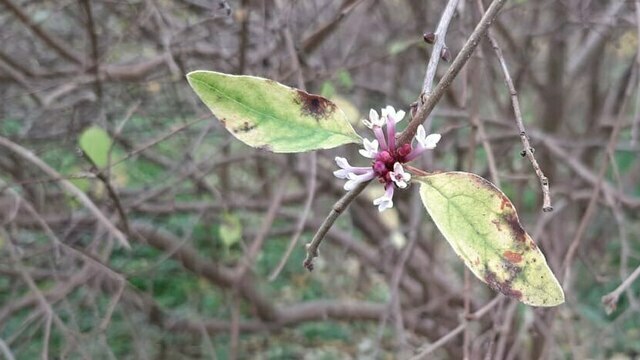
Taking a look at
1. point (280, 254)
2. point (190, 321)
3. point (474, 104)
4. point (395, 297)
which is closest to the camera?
point (474, 104)

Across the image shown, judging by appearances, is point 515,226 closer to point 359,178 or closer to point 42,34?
point 359,178

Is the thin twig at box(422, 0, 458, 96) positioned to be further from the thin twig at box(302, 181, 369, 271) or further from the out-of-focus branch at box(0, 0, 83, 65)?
the out-of-focus branch at box(0, 0, 83, 65)

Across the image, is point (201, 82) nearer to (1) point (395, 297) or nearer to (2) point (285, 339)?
(1) point (395, 297)


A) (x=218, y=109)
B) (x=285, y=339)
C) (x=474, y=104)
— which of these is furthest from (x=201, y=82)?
(x=285, y=339)

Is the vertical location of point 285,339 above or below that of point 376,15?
below

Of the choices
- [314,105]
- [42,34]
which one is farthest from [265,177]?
[314,105]

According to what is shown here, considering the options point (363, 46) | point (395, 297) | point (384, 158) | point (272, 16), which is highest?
point (363, 46)

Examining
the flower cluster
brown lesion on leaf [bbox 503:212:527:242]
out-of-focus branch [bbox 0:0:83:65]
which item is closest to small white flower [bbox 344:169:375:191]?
the flower cluster
